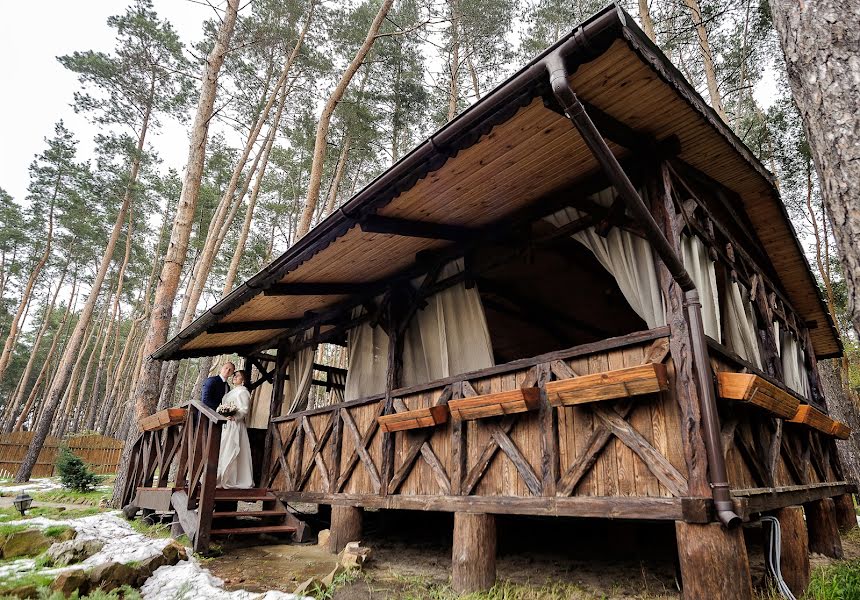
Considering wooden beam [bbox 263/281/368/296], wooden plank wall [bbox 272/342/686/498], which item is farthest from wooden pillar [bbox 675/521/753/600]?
wooden beam [bbox 263/281/368/296]

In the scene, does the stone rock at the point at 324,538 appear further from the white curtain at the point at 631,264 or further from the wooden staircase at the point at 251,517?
the white curtain at the point at 631,264

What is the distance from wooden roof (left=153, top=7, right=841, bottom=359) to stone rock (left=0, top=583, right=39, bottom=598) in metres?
3.03

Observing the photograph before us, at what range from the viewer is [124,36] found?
14.7 m

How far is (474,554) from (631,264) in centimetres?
267

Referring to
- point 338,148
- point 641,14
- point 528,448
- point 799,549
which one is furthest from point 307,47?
point 799,549

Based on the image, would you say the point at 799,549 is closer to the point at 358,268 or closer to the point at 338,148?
the point at 358,268

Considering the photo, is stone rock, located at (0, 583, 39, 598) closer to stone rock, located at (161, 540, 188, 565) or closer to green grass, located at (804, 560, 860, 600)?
stone rock, located at (161, 540, 188, 565)

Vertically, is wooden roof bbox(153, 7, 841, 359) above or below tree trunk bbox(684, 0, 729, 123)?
below

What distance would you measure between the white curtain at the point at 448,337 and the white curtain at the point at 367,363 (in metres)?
0.64

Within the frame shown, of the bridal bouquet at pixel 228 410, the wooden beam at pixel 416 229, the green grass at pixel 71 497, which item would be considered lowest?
the green grass at pixel 71 497

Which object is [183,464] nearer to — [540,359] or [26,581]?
[26,581]

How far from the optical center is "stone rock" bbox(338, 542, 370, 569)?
4.18 meters

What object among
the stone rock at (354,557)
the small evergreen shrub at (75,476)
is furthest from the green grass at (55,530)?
the small evergreen shrub at (75,476)

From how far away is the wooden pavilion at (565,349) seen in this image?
9.78ft
